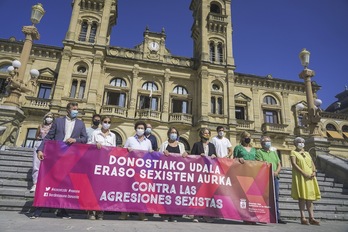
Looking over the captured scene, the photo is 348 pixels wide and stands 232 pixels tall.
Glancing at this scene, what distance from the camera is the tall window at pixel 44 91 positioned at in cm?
2030

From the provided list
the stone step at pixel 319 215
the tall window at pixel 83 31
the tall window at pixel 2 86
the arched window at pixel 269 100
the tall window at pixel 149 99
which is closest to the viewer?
the stone step at pixel 319 215

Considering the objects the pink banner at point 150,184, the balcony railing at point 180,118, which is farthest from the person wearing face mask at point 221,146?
the balcony railing at point 180,118

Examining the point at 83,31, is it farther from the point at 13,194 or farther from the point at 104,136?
the point at 13,194

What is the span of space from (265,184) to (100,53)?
19057mm

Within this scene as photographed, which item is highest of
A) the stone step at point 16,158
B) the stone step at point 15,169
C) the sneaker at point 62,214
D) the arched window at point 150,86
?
the arched window at point 150,86

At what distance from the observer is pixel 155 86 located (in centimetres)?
2225

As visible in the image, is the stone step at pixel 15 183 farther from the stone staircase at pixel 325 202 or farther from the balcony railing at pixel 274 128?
the balcony railing at pixel 274 128

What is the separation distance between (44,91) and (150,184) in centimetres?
1980

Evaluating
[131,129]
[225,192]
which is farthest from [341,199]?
[131,129]

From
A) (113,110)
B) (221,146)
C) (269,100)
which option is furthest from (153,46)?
(221,146)

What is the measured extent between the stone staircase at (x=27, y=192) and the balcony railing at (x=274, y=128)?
14.5m

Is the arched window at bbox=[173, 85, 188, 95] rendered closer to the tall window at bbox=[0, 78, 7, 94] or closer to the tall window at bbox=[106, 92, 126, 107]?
the tall window at bbox=[106, 92, 126, 107]

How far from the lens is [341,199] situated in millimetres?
7383

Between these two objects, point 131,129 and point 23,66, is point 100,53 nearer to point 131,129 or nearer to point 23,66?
point 131,129
